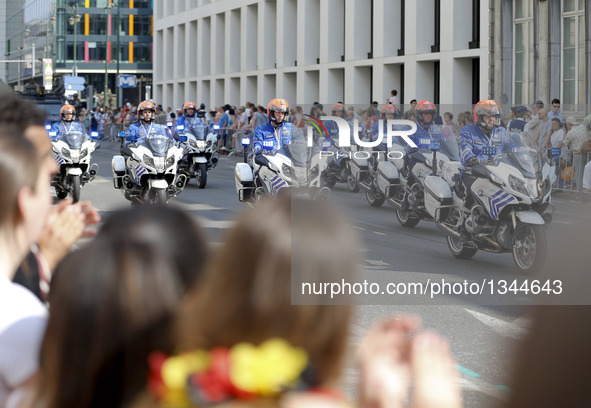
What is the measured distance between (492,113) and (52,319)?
1022 centimetres

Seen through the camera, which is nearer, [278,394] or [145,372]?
[278,394]

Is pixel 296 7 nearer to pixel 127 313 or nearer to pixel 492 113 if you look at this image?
pixel 492 113

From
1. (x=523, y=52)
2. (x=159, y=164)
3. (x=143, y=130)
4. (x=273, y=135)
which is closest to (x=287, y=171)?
(x=273, y=135)

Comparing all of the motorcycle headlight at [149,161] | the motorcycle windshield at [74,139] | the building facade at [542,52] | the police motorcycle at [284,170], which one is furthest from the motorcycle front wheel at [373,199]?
the building facade at [542,52]

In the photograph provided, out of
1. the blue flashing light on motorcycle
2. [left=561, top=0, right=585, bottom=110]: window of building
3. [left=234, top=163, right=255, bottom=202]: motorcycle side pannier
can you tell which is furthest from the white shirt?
[left=561, top=0, right=585, bottom=110]: window of building

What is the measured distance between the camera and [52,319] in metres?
2.27

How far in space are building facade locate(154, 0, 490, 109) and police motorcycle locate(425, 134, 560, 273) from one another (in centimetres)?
1901

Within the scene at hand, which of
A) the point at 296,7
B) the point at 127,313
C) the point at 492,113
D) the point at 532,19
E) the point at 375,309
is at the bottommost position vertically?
the point at 375,309

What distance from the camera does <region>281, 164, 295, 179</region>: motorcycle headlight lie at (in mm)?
14266

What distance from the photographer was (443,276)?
11023 mm

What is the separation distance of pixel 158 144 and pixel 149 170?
475 millimetres

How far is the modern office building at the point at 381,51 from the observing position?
96.0 feet

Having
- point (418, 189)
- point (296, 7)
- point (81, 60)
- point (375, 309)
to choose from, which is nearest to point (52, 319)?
point (375, 309)

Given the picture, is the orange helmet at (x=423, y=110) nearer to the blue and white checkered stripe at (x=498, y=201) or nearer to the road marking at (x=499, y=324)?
the blue and white checkered stripe at (x=498, y=201)
